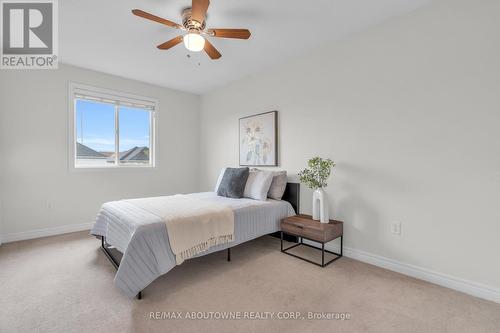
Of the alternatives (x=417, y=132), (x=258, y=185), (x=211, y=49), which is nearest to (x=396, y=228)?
(x=417, y=132)

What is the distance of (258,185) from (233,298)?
157 cm

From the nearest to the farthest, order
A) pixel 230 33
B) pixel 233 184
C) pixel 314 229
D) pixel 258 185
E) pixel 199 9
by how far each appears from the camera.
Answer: pixel 199 9 < pixel 230 33 < pixel 314 229 < pixel 258 185 < pixel 233 184

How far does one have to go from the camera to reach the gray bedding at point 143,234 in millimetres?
1849

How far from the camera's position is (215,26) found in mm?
2521

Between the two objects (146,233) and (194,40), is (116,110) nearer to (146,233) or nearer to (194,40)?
(194,40)

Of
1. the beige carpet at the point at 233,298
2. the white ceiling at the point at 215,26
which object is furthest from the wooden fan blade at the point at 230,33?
the beige carpet at the point at 233,298

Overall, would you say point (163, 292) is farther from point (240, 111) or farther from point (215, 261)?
point (240, 111)

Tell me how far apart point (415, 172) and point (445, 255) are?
782mm

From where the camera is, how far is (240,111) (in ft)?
13.5

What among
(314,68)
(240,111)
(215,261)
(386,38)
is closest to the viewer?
(386,38)

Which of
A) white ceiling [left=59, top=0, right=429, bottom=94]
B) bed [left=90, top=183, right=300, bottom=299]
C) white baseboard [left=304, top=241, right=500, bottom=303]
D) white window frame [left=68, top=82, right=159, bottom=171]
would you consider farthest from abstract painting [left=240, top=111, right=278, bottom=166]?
white window frame [left=68, top=82, right=159, bottom=171]

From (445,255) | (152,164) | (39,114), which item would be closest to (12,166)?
(39,114)

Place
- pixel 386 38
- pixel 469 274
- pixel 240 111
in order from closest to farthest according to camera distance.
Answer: pixel 469 274 < pixel 386 38 < pixel 240 111

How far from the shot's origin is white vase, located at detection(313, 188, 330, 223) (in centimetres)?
263
